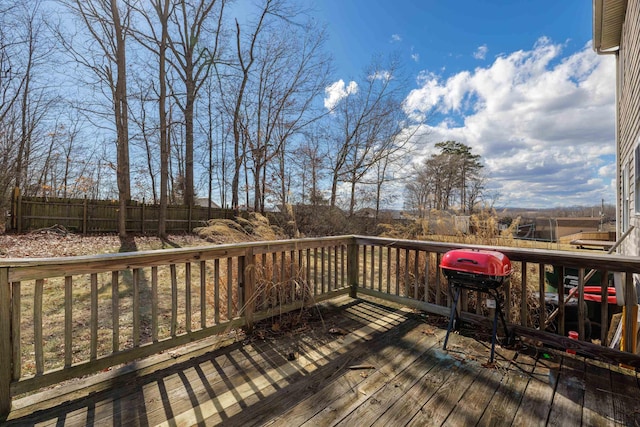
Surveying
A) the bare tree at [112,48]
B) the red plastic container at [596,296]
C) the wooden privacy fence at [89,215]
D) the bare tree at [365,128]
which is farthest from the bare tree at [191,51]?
the red plastic container at [596,296]

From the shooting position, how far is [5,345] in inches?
60.9

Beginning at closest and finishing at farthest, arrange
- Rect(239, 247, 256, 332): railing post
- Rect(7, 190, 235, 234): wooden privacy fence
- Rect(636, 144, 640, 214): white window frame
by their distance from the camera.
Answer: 1. Rect(239, 247, 256, 332): railing post
2. Rect(636, 144, 640, 214): white window frame
3. Rect(7, 190, 235, 234): wooden privacy fence

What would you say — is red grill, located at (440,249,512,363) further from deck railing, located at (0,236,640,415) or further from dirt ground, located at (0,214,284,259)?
dirt ground, located at (0,214,284,259)

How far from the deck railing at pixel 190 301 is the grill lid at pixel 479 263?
1.13 feet

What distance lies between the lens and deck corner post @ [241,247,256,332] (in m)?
2.65

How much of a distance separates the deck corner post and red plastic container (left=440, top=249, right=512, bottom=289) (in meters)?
1.71

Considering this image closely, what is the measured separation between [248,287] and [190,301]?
54 centimetres

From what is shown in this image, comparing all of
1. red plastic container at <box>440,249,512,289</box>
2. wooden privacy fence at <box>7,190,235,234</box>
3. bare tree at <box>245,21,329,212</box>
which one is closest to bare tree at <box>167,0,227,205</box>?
wooden privacy fence at <box>7,190,235,234</box>

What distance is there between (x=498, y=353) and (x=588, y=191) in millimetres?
17356

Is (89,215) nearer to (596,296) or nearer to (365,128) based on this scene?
(365,128)

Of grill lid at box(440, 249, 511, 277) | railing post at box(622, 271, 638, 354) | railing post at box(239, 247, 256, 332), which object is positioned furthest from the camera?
railing post at box(239, 247, 256, 332)

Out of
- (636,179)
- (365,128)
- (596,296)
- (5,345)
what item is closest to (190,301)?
(5,345)

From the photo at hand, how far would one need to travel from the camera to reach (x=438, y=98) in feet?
41.2

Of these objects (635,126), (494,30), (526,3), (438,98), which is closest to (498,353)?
(635,126)
